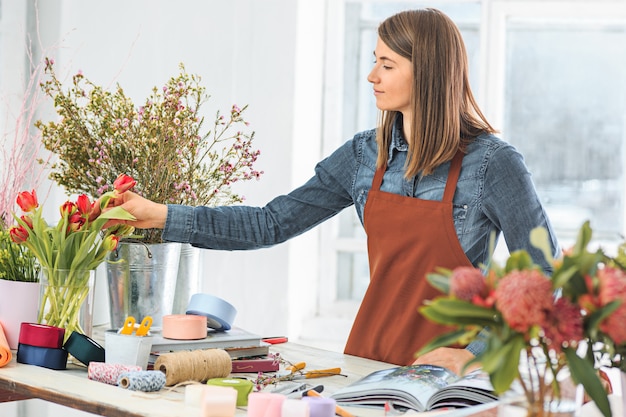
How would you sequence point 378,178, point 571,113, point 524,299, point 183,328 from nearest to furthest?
point 524,299, point 183,328, point 378,178, point 571,113

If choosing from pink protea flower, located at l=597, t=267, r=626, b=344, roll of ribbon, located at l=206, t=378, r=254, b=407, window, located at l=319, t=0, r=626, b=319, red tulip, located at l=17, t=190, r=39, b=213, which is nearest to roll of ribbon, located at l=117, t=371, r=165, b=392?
roll of ribbon, located at l=206, t=378, r=254, b=407

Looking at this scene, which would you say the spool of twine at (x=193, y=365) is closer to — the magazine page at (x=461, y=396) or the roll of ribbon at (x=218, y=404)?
the roll of ribbon at (x=218, y=404)

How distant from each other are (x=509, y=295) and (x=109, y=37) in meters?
3.29

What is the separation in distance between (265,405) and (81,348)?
0.59 meters

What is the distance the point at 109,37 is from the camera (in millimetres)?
3996

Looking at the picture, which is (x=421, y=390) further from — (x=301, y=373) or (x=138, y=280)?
(x=138, y=280)

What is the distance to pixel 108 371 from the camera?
173 centimetres

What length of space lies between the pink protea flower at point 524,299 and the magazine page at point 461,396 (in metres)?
0.54

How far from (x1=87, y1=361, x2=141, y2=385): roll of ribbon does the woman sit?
46 centimetres

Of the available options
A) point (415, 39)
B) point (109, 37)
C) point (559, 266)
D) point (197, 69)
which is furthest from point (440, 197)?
point (109, 37)

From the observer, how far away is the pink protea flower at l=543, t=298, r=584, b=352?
1056 mm

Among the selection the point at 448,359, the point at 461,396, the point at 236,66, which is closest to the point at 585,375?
the point at 461,396

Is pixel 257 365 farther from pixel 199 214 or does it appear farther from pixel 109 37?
pixel 109 37

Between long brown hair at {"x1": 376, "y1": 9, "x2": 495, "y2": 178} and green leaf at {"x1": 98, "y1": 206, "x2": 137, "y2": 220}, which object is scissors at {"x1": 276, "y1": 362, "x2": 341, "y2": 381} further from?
long brown hair at {"x1": 376, "y1": 9, "x2": 495, "y2": 178}
